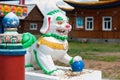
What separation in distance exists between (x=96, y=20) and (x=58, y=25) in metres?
20.4

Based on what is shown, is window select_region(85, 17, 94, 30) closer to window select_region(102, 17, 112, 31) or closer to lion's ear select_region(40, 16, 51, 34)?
window select_region(102, 17, 112, 31)

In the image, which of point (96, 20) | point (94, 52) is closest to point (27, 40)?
point (94, 52)

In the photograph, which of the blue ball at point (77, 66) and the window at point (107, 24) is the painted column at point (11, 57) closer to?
the blue ball at point (77, 66)

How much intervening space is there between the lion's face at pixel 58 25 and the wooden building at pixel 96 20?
60.5 ft

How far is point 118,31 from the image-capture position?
25141 millimetres

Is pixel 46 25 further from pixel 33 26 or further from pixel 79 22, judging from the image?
pixel 33 26

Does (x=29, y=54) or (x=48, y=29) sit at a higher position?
(x=48, y=29)

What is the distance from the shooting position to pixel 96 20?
26.8 metres

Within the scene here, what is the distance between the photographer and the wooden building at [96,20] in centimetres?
2525

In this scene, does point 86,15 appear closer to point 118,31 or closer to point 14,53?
point 118,31

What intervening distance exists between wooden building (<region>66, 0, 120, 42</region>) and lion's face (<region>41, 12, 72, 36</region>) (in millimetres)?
18446

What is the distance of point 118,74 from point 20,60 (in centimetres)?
585

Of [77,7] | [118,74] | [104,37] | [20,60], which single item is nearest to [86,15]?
[77,7]

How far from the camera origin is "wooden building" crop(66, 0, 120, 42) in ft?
82.8
